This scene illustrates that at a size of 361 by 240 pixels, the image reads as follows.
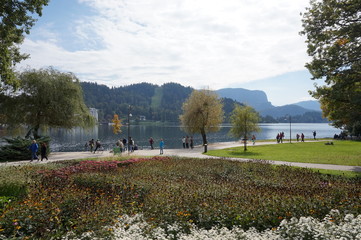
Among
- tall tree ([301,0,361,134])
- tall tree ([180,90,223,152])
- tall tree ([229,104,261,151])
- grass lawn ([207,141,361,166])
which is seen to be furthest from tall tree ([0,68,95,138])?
Result: tall tree ([301,0,361,134])

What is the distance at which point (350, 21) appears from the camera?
17.7m

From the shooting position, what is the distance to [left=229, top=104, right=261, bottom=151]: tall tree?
33.6 meters

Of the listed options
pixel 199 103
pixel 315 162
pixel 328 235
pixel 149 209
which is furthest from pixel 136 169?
pixel 199 103

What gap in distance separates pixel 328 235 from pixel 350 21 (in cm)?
1700

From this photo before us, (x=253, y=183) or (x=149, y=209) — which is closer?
(x=149, y=209)

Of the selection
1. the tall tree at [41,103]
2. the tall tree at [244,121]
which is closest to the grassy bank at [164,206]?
the tall tree at [41,103]

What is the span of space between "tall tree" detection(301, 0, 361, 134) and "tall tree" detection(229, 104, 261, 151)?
14431 mm

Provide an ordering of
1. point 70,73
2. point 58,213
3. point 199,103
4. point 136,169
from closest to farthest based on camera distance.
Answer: point 58,213 → point 136,169 → point 70,73 → point 199,103

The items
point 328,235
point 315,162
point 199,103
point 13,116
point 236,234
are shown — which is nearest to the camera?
point 328,235

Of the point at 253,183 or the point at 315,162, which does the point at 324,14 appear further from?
the point at 253,183

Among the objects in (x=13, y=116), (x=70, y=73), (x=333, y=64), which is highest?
(x=70, y=73)

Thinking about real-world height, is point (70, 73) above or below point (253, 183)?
above

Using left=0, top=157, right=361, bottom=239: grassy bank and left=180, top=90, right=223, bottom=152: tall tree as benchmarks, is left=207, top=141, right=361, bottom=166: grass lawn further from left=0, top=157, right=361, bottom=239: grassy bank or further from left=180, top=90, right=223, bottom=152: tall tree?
left=180, top=90, right=223, bottom=152: tall tree

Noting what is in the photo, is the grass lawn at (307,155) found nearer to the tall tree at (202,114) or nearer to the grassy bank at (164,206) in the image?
the grassy bank at (164,206)
